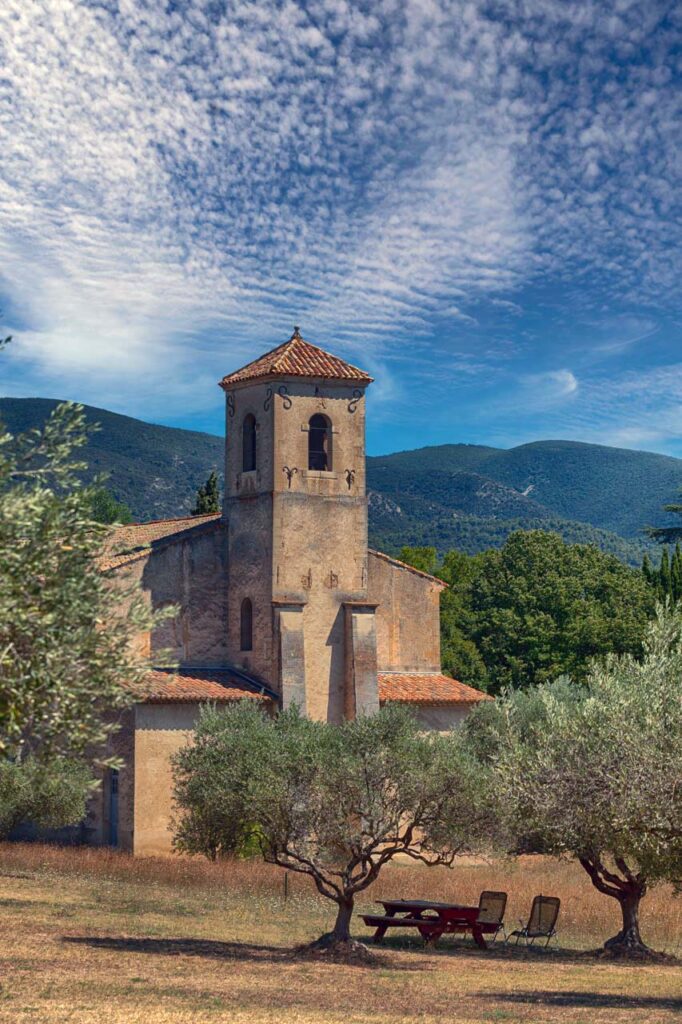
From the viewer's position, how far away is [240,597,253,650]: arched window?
4125 cm

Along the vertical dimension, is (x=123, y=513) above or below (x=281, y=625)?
above

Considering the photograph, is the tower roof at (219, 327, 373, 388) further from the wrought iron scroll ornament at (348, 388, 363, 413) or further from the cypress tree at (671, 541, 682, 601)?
the cypress tree at (671, 541, 682, 601)

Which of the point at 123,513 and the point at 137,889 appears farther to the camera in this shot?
the point at 123,513

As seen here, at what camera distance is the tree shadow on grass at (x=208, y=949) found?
936 inches

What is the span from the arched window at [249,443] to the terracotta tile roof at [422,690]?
334 inches

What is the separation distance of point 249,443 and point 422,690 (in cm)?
1011

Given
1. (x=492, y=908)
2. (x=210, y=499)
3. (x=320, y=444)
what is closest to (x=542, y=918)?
(x=492, y=908)

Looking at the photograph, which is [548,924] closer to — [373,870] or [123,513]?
[373,870]

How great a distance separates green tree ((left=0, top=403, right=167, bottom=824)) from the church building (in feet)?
77.8

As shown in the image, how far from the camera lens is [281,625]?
130 ft

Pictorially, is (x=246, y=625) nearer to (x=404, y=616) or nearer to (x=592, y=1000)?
(x=404, y=616)

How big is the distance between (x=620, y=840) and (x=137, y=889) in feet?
46.3

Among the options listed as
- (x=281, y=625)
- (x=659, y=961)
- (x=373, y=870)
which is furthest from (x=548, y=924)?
(x=281, y=625)

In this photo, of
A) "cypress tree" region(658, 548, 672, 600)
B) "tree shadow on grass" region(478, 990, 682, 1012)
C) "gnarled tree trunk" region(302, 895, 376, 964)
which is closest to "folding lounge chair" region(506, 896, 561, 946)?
"gnarled tree trunk" region(302, 895, 376, 964)
